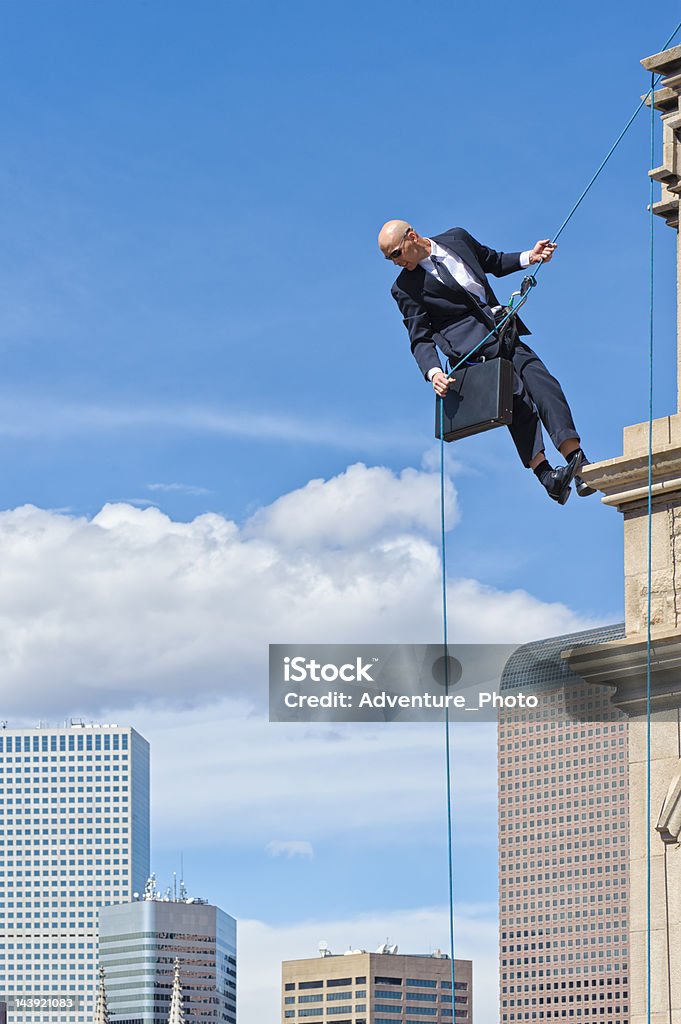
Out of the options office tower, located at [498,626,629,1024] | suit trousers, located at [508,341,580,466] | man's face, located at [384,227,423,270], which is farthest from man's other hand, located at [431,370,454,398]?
office tower, located at [498,626,629,1024]

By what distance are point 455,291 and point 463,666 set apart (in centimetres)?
390

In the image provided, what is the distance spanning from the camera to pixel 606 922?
182 m

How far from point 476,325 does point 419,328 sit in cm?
46

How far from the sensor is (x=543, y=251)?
14836mm

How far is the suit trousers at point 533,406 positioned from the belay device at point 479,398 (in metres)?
0.31

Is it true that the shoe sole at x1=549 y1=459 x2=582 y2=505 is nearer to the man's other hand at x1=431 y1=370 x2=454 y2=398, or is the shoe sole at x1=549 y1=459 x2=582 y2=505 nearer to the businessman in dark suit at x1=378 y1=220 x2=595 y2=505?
the businessman in dark suit at x1=378 y1=220 x2=595 y2=505

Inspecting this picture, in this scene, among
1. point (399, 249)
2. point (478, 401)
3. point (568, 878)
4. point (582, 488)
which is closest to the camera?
point (478, 401)

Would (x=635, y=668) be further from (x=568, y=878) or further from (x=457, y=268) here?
(x=568, y=878)

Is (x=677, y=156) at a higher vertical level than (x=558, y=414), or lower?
higher

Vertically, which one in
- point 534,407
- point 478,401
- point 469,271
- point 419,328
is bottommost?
point 478,401

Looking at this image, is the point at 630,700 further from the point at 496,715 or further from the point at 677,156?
the point at 677,156

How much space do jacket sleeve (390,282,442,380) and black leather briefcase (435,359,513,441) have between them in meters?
0.27

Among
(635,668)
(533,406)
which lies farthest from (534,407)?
(635,668)

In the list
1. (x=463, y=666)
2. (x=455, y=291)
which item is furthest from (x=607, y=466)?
(x=463, y=666)
